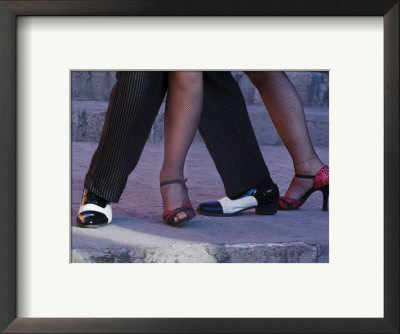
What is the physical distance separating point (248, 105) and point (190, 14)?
1.57 ft

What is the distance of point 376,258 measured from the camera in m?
2.80

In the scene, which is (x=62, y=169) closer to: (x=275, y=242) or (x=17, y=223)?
(x=17, y=223)

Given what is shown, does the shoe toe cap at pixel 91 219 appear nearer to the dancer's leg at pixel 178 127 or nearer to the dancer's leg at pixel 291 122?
the dancer's leg at pixel 178 127

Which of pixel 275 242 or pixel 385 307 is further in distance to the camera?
pixel 275 242

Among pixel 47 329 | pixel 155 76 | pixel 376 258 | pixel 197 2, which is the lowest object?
pixel 47 329

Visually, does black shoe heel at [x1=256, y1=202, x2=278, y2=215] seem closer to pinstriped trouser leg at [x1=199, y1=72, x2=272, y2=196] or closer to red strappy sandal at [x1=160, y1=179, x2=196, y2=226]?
pinstriped trouser leg at [x1=199, y1=72, x2=272, y2=196]

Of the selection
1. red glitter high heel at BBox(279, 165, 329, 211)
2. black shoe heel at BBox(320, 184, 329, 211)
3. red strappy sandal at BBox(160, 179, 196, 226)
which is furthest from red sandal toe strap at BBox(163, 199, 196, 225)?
black shoe heel at BBox(320, 184, 329, 211)

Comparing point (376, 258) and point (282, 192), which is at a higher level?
point (282, 192)

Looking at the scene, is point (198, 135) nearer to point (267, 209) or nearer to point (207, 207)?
point (207, 207)

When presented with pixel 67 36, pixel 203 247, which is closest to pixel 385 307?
pixel 203 247

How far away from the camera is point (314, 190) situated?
2.97 metres

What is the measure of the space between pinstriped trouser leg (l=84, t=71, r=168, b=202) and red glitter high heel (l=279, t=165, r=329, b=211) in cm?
60

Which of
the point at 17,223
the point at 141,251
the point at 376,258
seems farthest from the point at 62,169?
the point at 376,258
